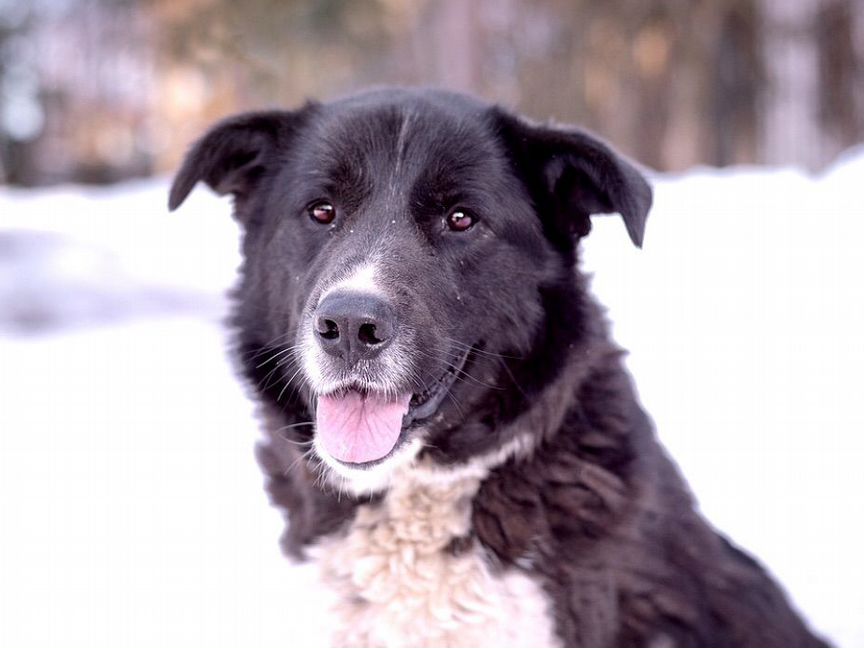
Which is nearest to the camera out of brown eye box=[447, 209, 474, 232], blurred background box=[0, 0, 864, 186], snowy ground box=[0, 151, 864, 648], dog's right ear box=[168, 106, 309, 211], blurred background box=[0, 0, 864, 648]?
brown eye box=[447, 209, 474, 232]

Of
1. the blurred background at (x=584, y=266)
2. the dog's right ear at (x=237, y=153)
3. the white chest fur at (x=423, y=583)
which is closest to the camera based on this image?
the white chest fur at (x=423, y=583)

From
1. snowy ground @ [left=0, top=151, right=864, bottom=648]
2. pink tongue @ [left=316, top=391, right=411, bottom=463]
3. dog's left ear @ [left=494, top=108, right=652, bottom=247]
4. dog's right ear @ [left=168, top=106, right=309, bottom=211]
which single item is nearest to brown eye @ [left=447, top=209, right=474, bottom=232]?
dog's left ear @ [left=494, top=108, right=652, bottom=247]

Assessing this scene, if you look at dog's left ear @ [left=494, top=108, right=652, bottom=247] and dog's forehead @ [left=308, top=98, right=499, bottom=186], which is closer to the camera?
dog's left ear @ [left=494, top=108, right=652, bottom=247]

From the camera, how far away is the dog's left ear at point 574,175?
244 cm

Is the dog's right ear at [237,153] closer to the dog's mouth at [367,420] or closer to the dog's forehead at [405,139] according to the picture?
the dog's forehead at [405,139]

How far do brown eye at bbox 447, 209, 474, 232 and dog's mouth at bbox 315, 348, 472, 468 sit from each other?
16.2 inches

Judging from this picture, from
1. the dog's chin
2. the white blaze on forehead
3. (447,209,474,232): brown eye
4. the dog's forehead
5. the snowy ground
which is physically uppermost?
the dog's forehead

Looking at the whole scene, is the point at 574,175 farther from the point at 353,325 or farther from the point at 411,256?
the point at 353,325

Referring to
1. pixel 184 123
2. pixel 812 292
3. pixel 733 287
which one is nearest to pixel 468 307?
pixel 812 292

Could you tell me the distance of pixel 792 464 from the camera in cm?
397

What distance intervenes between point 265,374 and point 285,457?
271 mm

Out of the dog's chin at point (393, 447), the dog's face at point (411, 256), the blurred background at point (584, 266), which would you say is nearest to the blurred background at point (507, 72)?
the blurred background at point (584, 266)

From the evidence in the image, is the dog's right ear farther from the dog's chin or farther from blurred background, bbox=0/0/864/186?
blurred background, bbox=0/0/864/186

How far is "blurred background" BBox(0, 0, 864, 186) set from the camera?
1098 centimetres
